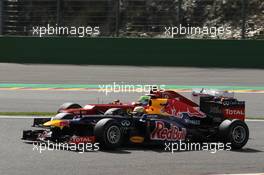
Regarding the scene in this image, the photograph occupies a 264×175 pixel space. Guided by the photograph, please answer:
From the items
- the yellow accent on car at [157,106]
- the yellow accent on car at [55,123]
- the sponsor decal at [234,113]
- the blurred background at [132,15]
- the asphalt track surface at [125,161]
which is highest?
the blurred background at [132,15]

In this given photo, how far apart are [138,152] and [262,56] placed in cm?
1738

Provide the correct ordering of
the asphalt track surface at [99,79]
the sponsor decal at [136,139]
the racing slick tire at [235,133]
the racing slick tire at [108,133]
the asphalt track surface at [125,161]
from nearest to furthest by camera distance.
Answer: the asphalt track surface at [125,161] → the racing slick tire at [108,133] → the sponsor decal at [136,139] → the racing slick tire at [235,133] → the asphalt track surface at [99,79]

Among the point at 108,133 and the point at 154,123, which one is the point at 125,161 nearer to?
the point at 108,133

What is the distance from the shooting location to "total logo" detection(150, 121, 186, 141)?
33.7ft

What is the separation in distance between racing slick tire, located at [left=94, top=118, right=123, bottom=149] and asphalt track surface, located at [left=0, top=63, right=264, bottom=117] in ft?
17.8

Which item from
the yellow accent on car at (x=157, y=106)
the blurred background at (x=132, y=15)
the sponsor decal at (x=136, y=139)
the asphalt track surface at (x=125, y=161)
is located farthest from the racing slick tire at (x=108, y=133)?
the blurred background at (x=132, y=15)

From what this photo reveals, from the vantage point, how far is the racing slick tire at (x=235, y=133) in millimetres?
10484

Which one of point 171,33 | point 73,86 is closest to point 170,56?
point 171,33

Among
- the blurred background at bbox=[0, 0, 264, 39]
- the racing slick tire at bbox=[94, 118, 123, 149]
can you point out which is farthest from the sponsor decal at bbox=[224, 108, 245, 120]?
the blurred background at bbox=[0, 0, 264, 39]

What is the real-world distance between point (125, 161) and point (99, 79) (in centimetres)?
1400

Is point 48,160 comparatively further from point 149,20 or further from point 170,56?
point 149,20

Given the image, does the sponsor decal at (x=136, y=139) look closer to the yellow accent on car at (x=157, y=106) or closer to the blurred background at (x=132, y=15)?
the yellow accent on car at (x=157, y=106)

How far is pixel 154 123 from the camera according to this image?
10.3 metres

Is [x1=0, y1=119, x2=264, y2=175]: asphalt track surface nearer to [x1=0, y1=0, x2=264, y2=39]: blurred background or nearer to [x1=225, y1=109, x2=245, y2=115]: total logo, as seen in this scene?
[x1=225, y1=109, x2=245, y2=115]: total logo
